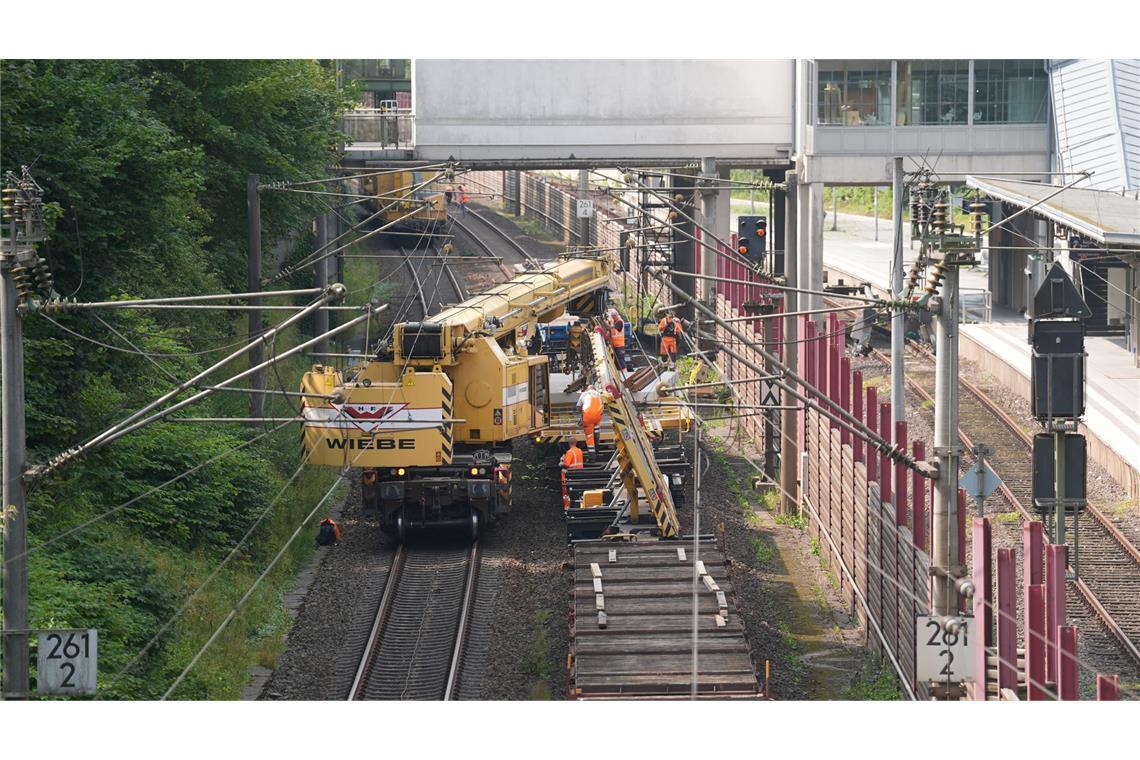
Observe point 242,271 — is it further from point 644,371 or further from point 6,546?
point 6,546

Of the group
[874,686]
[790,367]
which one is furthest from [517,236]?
[874,686]

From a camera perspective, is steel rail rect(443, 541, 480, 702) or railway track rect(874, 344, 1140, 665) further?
railway track rect(874, 344, 1140, 665)

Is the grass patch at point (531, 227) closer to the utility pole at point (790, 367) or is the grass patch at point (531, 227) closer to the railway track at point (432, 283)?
the railway track at point (432, 283)

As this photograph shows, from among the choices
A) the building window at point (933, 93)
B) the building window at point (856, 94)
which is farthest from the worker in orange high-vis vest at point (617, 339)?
the building window at point (933, 93)

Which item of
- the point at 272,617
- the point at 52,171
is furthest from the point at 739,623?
the point at 52,171

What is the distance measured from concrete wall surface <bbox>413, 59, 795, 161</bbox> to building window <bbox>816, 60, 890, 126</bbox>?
81.4 inches

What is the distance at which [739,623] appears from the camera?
68.6 ft

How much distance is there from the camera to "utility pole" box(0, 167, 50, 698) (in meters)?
15.2

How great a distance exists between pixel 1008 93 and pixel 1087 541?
22967 mm

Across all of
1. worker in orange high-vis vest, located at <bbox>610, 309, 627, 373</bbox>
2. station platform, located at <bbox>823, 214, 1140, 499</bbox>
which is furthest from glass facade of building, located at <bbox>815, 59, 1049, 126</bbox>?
worker in orange high-vis vest, located at <bbox>610, 309, 627, 373</bbox>

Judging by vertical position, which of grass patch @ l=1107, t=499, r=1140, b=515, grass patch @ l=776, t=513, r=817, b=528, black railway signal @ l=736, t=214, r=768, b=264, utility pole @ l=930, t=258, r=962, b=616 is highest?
black railway signal @ l=736, t=214, r=768, b=264

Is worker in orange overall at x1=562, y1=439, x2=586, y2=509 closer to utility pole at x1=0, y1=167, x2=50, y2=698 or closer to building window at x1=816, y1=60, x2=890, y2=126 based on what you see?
utility pole at x1=0, y1=167, x2=50, y2=698

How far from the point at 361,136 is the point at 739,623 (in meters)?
33.5

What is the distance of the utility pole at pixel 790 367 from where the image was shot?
30.2 m
